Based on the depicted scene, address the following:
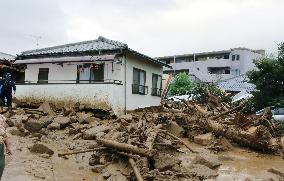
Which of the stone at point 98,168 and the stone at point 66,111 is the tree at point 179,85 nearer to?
the stone at point 66,111

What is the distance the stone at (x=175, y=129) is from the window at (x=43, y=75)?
32.5 feet

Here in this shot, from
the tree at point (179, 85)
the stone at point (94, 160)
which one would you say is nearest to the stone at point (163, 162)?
the stone at point (94, 160)

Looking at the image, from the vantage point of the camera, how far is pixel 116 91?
19.5 metres

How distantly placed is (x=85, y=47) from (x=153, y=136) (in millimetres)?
12381

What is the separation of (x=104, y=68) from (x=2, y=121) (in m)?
13.5

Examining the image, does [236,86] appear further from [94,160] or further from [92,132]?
[94,160]

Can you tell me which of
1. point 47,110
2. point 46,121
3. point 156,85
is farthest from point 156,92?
point 46,121

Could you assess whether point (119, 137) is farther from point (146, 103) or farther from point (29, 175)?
point (146, 103)

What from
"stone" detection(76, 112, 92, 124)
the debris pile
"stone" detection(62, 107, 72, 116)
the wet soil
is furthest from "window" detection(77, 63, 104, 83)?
the wet soil

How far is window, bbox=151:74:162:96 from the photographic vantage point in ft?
81.9

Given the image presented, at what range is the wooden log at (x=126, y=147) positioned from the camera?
1002 centimetres

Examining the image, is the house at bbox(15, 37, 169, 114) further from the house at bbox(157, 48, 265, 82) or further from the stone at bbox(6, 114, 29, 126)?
the house at bbox(157, 48, 265, 82)

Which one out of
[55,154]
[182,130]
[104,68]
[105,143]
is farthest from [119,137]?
[104,68]

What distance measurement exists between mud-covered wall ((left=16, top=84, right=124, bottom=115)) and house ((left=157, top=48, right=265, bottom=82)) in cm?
3451
